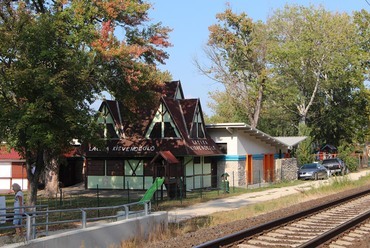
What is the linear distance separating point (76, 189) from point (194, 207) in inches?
593

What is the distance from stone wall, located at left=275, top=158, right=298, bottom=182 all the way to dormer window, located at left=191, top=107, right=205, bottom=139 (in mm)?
9242

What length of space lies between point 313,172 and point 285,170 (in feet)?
7.49

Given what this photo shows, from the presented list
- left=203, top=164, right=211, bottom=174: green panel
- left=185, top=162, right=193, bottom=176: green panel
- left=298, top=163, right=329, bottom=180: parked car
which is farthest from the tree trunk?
left=298, top=163, right=329, bottom=180: parked car

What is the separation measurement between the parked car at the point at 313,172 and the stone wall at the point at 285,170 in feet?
2.55

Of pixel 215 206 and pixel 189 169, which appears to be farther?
pixel 189 169

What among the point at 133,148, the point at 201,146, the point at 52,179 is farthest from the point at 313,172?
the point at 52,179

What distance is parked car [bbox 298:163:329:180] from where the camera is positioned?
43344 mm

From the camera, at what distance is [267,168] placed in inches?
1668

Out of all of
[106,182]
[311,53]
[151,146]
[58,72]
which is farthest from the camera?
[311,53]

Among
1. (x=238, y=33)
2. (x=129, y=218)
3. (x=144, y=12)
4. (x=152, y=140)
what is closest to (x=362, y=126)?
(x=238, y=33)

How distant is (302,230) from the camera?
13.9 m

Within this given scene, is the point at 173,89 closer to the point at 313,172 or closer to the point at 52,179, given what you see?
the point at 52,179

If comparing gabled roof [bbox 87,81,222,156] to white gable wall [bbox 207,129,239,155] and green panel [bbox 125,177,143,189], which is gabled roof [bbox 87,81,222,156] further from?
green panel [bbox 125,177,143,189]

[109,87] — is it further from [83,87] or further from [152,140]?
[152,140]
